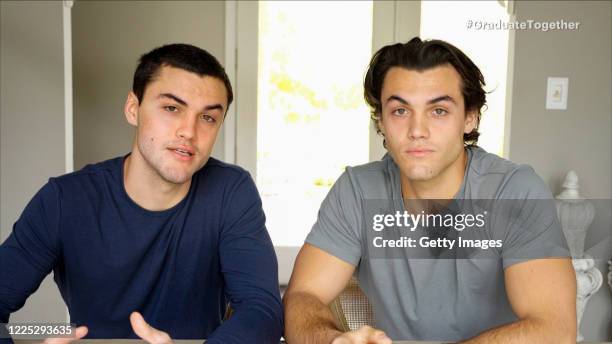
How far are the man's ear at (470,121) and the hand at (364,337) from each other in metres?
0.68

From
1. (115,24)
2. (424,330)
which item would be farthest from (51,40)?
(424,330)

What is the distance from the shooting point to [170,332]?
1412 mm

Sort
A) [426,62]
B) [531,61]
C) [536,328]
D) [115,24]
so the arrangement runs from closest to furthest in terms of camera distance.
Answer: [536,328]
[426,62]
[531,61]
[115,24]

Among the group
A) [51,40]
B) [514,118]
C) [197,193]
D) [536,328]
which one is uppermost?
[51,40]

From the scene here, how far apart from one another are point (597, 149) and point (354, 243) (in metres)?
1.86

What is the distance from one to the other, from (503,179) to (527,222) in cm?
12

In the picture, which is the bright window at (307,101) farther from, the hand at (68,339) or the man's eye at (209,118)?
the hand at (68,339)

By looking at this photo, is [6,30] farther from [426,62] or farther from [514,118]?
[514,118]

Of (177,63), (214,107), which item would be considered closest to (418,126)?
(214,107)

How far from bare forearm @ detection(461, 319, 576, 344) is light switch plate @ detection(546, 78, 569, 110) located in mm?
1821

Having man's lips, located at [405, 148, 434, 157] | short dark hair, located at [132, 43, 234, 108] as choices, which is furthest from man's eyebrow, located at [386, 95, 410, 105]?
short dark hair, located at [132, 43, 234, 108]

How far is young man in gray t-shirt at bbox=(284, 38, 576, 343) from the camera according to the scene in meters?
1.32

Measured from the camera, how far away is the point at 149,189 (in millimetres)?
1411

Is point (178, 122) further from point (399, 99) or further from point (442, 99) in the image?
point (442, 99)
